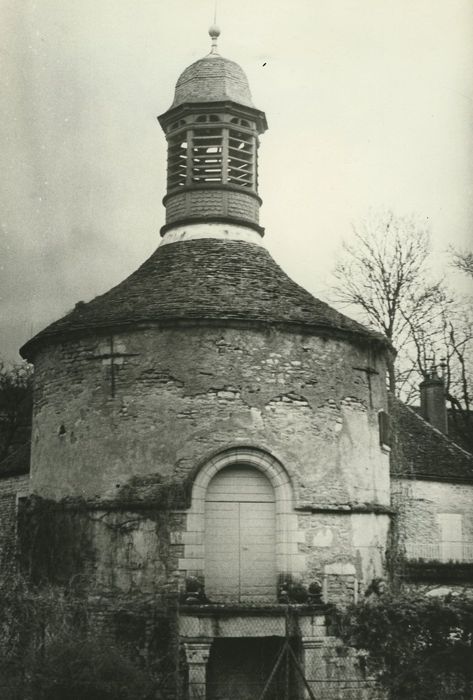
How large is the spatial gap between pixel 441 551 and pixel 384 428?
6.23m

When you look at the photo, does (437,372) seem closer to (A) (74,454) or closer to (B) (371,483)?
(B) (371,483)

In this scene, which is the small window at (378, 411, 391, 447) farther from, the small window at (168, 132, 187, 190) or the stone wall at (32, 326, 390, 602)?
the small window at (168, 132, 187, 190)

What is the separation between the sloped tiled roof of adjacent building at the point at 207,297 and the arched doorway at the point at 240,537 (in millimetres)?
2835

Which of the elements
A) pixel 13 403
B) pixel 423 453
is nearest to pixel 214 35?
pixel 423 453

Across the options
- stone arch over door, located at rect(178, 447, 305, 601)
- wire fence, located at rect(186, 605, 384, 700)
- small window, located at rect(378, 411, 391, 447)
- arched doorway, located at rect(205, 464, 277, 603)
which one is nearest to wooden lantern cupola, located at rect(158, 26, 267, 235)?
small window, located at rect(378, 411, 391, 447)

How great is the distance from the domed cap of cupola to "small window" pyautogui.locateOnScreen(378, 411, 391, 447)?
730cm

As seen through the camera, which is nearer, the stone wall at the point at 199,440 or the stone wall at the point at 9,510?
the stone wall at the point at 199,440

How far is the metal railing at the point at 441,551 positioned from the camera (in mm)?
22562

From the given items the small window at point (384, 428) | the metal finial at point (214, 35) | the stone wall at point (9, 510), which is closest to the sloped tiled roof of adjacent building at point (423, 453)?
the small window at point (384, 428)

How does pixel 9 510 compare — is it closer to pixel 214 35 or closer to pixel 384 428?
pixel 384 428

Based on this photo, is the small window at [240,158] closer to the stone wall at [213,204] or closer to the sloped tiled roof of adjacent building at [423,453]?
the stone wall at [213,204]

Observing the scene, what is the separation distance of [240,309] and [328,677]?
21.1 feet

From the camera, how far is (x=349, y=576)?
16359mm

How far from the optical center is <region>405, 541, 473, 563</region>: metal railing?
22.6 metres
